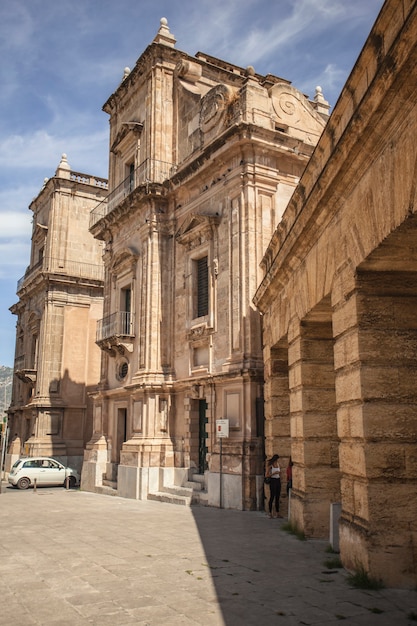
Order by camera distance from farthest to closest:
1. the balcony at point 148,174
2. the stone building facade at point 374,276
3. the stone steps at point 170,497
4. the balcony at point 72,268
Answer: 1. the balcony at point 72,268
2. the balcony at point 148,174
3. the stone steps at point 170,497
4. the stone building facade at point 374,276

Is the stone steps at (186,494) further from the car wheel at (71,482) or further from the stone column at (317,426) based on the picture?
the car wheel at (71,482)

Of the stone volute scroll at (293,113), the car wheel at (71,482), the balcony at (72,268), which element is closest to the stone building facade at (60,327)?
the balcony at (72,268)

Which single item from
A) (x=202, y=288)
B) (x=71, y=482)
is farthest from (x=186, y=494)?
(x=71, y=482)

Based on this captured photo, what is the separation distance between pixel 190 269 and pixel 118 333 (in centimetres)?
470

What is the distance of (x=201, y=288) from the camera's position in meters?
19.7

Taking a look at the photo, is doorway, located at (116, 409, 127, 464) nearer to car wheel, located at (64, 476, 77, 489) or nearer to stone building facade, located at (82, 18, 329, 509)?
stone building facade, located at (82, 18, 329, 509)

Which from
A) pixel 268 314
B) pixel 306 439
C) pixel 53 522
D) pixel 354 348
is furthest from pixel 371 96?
pixel 53 522

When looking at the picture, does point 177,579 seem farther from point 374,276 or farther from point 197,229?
point 197,229

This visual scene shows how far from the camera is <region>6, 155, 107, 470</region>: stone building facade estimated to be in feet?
104

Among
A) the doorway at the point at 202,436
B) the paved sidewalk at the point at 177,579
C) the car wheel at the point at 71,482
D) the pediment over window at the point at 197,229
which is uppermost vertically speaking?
the pediment over window at the point at 197,229

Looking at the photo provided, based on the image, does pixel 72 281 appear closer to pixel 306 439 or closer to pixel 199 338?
pixel 199 338

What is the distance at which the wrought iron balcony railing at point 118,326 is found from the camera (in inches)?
888

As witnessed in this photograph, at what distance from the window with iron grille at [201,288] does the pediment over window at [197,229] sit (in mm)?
724

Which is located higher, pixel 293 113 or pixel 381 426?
pixel 293 113
